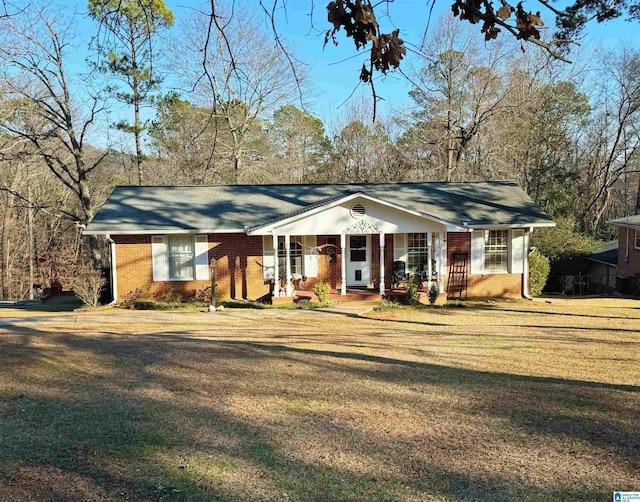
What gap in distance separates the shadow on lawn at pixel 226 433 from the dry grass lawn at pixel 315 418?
0.06 ft

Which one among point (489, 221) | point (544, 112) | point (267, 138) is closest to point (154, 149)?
point (267, 138)

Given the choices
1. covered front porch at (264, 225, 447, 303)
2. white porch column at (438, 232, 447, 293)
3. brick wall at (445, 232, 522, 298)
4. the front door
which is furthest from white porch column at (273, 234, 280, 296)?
brick wall at (445, 232, 522, 298)

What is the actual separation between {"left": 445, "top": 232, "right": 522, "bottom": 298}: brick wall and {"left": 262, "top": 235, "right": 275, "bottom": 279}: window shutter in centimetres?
638

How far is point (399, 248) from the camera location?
63.5ft

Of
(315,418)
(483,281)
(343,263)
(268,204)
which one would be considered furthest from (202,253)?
(315,418)

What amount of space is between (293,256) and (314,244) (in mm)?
889

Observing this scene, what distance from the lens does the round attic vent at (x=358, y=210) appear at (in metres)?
17.9

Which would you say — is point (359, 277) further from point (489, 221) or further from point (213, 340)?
point (213, 340)

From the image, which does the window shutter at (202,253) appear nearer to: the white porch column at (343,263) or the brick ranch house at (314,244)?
the brick ranch house at (314,244)

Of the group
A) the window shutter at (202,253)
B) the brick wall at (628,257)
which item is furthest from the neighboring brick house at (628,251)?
the window shutter at (202,253)

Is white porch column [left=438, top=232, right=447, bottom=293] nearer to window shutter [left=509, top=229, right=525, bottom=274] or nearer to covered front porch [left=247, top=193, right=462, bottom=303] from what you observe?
covered front porch [left=247, top=193, right=462, bottom=303]

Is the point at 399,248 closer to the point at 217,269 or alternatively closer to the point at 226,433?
the point at 217,269

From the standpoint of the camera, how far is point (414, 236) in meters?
19.2

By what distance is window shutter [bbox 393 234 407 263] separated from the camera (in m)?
19.3
